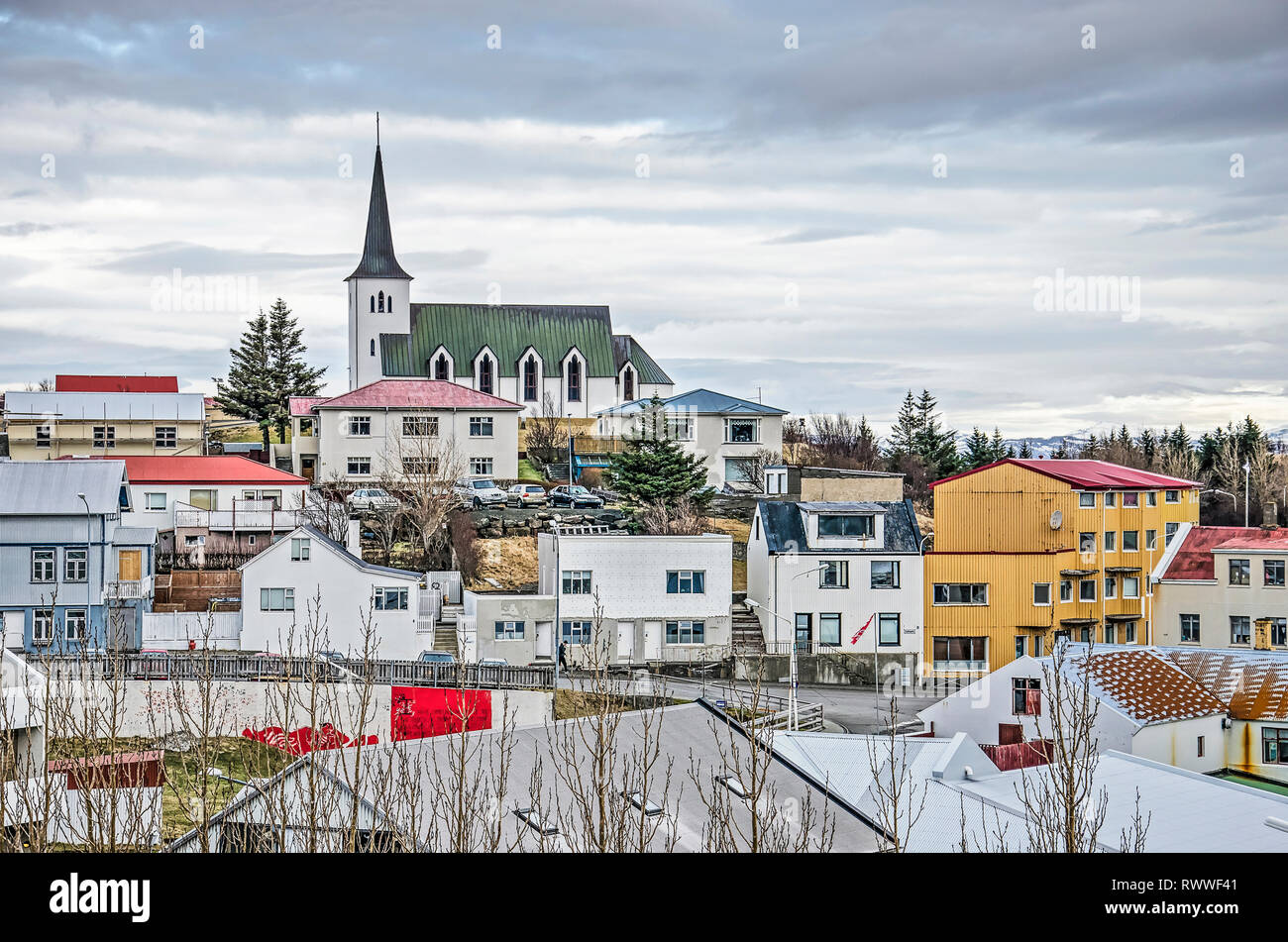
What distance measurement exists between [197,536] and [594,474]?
50.8ft

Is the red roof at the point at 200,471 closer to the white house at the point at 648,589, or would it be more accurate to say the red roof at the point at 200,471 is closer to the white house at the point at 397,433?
the white house at the point at 397,433

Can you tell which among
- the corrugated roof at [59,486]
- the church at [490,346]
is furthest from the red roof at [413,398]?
the corrugated roof at [59,486]

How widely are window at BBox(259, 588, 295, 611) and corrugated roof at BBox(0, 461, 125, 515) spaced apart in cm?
381

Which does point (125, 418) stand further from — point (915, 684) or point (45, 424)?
point (915, 684)

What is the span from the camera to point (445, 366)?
54156 millimetres

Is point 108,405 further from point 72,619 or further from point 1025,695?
point 1025,695

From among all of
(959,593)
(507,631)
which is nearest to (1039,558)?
(959,593)

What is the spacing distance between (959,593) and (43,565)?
19712 millimetres

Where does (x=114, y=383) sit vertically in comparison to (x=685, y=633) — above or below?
above

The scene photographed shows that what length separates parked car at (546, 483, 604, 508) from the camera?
3772 cm

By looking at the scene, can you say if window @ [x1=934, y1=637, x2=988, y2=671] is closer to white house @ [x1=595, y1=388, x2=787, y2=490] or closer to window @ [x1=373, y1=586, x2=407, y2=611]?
window @ [x1=373, y1=586, x2=407, y2=611]

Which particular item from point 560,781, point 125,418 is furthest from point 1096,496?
point 125,418

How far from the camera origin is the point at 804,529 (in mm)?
28891

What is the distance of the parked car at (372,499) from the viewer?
3472cm
